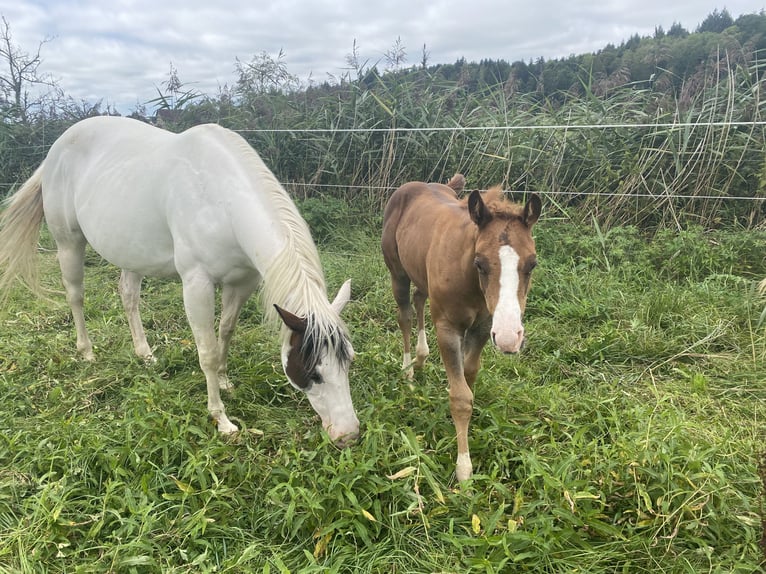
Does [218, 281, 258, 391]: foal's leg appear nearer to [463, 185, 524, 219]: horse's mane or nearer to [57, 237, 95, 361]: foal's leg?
[57, 237, 95, 361]: foal's leg

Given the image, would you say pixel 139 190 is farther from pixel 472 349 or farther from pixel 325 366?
pixel 472 349

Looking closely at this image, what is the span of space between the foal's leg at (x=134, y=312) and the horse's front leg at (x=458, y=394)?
A: 246cm

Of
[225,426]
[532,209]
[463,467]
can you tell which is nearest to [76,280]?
[225,426]

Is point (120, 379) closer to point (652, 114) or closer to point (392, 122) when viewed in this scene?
point (392, 122)

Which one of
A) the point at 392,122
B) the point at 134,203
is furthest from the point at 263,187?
the point at 392,122

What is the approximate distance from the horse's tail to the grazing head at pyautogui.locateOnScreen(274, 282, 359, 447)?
2.89 m

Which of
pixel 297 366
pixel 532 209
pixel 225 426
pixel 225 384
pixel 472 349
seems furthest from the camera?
pixel 225 384

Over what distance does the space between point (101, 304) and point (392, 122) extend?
13.6ft

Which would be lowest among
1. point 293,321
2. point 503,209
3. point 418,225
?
point 293,321

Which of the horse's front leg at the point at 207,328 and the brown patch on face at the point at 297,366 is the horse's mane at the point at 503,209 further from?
the horse's front leg at the point at 207,328

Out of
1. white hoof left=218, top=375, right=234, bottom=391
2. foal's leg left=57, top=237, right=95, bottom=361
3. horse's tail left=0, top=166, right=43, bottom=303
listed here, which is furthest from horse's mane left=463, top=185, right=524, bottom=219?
horse's tail left=0, top=166, right=43, bottom=303

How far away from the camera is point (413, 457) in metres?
2.06

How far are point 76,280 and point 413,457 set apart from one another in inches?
125

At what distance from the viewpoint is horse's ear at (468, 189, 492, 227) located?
6.35 feet
